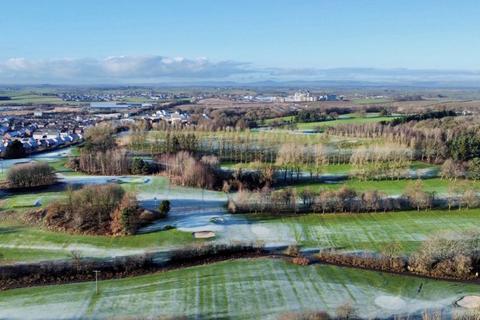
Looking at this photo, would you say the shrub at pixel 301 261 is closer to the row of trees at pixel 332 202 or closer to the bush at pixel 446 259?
the bush at pixel 446 259

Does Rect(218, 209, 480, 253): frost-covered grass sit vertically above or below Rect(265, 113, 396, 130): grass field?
below

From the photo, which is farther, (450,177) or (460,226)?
(450,177)

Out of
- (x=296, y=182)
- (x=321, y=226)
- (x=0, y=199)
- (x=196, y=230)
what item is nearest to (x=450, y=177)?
(x=296, y=182)

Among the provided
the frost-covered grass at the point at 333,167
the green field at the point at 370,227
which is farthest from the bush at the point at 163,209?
the frost-covered grass at the point at 333,167

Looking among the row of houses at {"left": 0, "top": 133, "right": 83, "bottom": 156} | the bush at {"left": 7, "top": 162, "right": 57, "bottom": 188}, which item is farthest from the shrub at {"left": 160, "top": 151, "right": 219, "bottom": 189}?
the row of houses at {"left": 0, "top": 133, "right": 83, "bottom": 156}

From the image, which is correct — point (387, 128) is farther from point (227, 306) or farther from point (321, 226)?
point (227, 306)

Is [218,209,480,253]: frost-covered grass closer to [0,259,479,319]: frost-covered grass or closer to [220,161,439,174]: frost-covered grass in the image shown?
[0,259,479,319]: frost-covered grass
